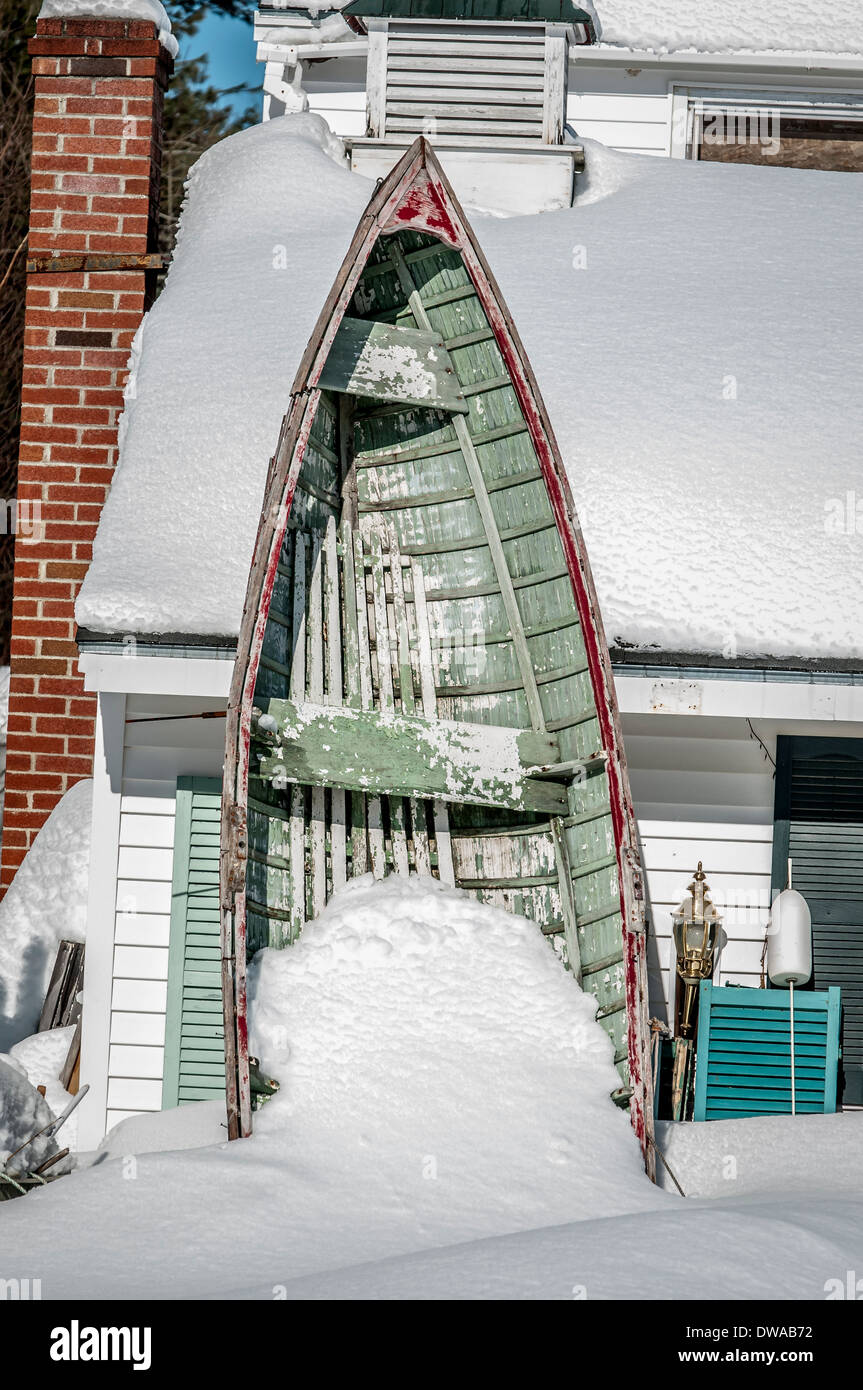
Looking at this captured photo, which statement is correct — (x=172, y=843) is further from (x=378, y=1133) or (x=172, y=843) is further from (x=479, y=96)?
(x=479, y=96)

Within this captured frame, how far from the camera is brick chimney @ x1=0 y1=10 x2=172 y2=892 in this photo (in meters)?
7.84

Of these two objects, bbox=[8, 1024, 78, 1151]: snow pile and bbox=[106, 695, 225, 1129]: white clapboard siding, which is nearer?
bbox=[106, 695, 225, 1129]: white clapboard siding

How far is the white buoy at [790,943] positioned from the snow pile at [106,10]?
20.6 feet

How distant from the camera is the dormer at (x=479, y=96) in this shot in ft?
29.2

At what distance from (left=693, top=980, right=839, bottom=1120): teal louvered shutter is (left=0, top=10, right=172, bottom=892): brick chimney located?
151 inches

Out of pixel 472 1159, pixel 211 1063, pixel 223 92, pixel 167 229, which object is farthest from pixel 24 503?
pixel 223 92

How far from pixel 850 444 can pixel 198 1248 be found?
490 centimetres

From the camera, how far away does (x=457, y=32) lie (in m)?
9.08

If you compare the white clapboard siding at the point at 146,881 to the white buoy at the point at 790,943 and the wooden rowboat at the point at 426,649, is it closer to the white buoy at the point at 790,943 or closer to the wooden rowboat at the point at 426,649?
the wooden rowboat at the point at 426,649

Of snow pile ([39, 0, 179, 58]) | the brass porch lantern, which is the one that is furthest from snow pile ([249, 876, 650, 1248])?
snow pile ([39, 0, 179, 58])

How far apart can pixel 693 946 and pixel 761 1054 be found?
0.57 metres

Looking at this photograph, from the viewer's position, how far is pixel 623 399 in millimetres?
6922

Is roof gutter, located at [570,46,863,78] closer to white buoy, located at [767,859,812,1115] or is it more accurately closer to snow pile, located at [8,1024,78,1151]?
white buoy, located at [767,859,812,1115]
